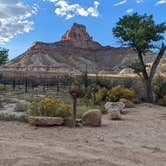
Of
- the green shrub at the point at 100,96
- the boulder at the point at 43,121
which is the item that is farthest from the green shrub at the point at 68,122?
the green shrub at the point at 100,96

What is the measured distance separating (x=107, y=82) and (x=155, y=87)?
414 centimetres

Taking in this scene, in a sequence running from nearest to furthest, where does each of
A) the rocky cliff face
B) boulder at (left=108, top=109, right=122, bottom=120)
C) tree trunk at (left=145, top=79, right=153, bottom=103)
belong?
boulder at (left=108, top=109, right=122, bottom=120), tree trunk at (left=145, top=79, right=153, bottom=103), the rocky cliff face

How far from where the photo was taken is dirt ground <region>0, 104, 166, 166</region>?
21.5 feet

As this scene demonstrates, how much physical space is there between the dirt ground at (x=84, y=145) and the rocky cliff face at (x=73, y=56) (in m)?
87.6

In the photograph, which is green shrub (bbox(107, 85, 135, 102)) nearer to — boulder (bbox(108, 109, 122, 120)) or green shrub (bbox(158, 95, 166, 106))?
green shrub (bbox(158, 95, 166, 106))

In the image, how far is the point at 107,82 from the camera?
26.7 m

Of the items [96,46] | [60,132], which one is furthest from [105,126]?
[96,46]

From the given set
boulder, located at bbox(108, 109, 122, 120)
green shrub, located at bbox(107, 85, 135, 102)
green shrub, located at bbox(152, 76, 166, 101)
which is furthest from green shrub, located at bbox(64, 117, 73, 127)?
green shrub, located at bbox(152, 76, 166, 101)

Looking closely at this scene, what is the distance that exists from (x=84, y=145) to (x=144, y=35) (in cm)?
1605

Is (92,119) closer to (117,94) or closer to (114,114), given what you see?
(114,114)

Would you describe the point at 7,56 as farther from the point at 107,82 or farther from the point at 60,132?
the point at 60,132

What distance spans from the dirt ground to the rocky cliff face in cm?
8763

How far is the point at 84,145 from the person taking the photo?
8.27 m

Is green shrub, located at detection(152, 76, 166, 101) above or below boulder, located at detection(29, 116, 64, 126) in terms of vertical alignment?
above
